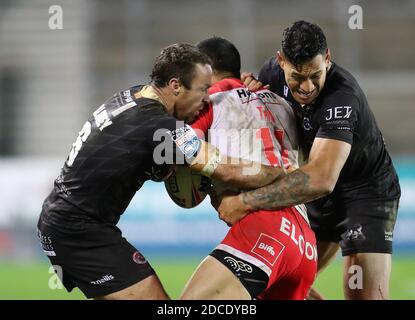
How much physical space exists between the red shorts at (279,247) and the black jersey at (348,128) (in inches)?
27.4

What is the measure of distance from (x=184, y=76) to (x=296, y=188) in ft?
3.44

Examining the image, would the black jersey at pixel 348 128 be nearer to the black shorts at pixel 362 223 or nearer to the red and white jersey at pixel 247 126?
the black shorts at pixel 362 223

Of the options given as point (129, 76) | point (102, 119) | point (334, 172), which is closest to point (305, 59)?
point (334, 172)

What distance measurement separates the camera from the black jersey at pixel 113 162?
16.5 feet

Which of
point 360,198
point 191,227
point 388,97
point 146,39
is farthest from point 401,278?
point 146,39

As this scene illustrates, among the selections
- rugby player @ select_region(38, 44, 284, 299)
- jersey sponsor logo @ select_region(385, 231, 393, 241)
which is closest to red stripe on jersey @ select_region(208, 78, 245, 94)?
rugby player @ select_region(38, 44, 284, 299)

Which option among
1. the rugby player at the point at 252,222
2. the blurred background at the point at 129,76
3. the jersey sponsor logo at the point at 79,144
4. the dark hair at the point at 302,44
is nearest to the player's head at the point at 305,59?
the dark hair at the point at 302,44

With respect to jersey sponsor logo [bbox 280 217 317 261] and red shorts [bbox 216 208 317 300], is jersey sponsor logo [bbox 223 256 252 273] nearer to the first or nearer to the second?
red shorts [bbox 216 208 317 300]

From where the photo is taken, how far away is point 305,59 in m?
5.34

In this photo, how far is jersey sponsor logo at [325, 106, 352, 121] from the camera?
545 cm

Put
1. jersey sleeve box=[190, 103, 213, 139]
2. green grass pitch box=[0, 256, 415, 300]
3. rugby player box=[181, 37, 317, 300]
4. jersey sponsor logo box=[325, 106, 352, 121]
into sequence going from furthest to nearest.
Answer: green grass pitch box=[0, 256, 415, 300] → jersey sponsor logo box=[325, 106, 352, 121] → jersey sleeve box=[190, 103, 213, 139] → rugby player box=[181, 37, 317, 300]

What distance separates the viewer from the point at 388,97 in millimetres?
16203

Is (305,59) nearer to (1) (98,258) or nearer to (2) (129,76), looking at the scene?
(1) (98,258)
